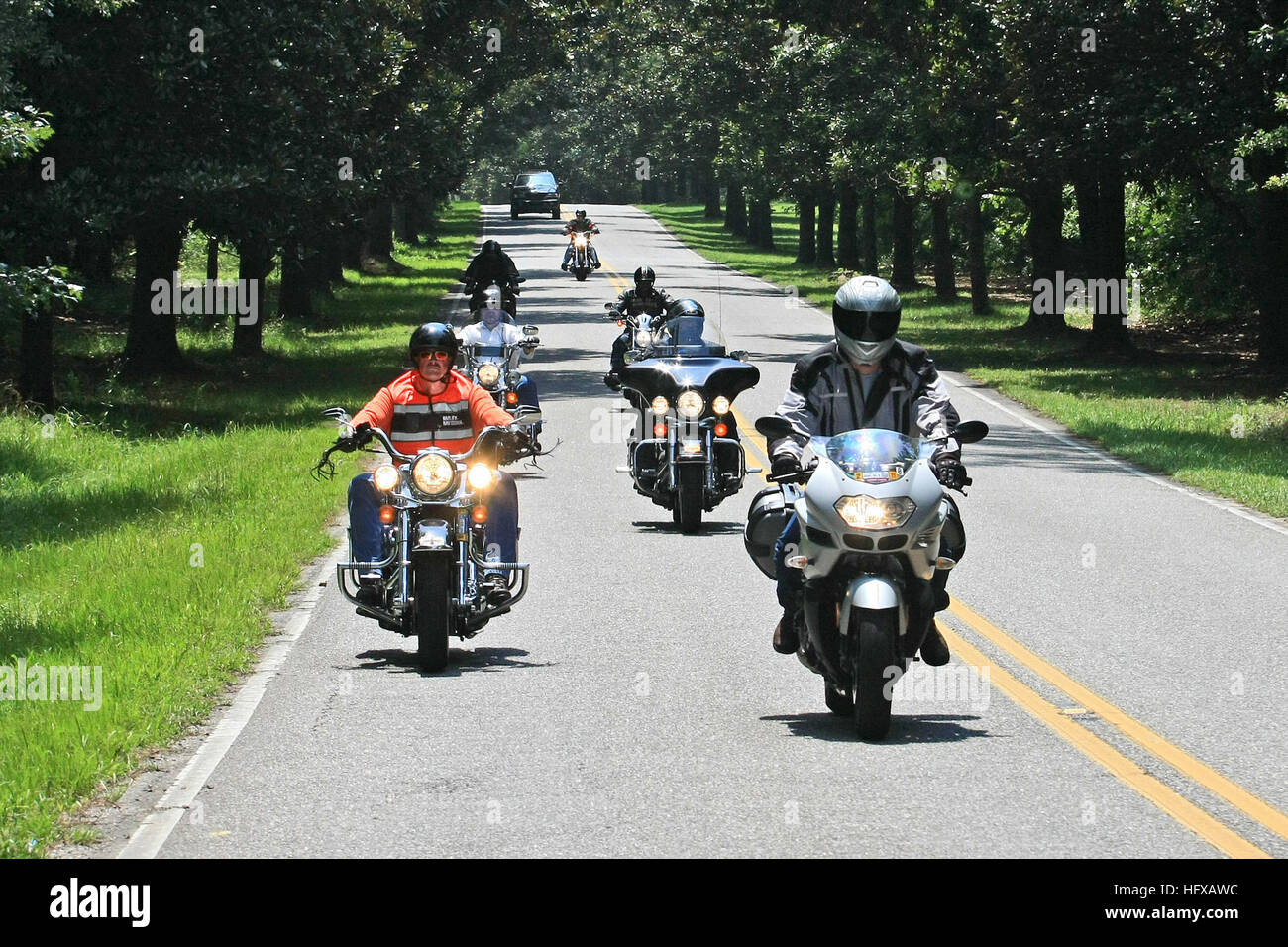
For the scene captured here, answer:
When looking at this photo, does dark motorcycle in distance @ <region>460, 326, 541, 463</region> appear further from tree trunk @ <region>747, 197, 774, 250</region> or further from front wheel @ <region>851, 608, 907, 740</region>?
tree trunk @ <region>747, 197, 774, 250</region>

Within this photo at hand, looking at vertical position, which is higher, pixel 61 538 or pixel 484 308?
pixel 484 308

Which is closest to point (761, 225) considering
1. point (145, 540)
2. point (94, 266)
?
point (94, 266)

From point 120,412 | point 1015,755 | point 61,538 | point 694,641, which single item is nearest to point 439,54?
point 120,412

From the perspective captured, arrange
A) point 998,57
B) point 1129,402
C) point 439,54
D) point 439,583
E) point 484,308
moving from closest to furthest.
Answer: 1. point 439,583
2. point 484,308
3. point 1129,402
4. point 998,57
5. point 439,54

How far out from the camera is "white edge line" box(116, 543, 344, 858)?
7.29 m

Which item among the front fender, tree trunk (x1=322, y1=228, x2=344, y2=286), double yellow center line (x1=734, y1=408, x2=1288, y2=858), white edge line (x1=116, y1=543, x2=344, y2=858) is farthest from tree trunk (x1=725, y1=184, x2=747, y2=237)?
the front fender

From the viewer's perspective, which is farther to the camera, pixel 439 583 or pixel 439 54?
pixel 439 54

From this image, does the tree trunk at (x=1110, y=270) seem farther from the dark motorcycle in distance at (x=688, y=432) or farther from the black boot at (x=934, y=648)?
the black boot at (x=934, y=648)

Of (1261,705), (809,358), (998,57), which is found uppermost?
(998,57)

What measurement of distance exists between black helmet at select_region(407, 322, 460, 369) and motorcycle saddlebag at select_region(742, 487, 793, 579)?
240 cm

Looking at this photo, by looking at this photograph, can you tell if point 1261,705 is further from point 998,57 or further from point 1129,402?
point 998,57

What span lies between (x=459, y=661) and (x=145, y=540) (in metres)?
4.96

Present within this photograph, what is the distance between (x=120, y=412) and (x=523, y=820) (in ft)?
63.2

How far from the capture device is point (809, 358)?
367 inches
